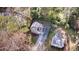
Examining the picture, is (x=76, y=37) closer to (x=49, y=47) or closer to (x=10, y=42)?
(x=49, y=47)

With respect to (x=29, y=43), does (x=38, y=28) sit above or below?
above

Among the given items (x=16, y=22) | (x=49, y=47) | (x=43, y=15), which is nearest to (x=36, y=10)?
(x=43, y=15)

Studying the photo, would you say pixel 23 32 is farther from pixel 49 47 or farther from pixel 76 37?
pixel 76 37
